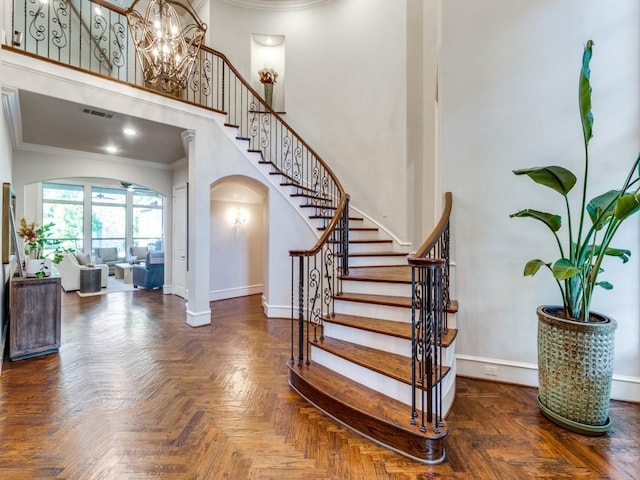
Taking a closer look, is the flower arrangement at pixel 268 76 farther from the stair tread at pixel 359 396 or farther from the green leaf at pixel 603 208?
the green leaf at pixel 603 208

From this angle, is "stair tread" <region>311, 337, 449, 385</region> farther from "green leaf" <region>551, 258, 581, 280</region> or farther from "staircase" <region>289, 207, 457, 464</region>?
"green leaf" <region>551, 258, 581, 280</region>

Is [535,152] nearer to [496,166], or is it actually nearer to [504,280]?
[496,166]

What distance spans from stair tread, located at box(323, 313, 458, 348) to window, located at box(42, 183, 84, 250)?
1080cm

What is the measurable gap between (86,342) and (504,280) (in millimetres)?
5075

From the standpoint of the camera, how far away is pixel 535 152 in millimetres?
2924

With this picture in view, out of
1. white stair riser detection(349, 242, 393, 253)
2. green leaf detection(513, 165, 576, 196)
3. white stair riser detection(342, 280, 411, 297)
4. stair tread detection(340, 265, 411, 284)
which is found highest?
green leaf detection(513, 165, 576, 196)

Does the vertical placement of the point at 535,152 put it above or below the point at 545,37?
below

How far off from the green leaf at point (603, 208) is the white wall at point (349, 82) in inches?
119

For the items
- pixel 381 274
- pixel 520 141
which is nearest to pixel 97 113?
pixel 381 274

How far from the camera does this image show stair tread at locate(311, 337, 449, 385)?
7.52 feet

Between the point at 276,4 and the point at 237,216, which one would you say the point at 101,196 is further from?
the point at 276,4

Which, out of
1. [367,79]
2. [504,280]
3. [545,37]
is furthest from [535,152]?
[367,79]

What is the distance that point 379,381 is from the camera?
2.38m

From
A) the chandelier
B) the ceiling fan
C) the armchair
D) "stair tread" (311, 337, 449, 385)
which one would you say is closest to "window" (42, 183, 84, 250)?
the ceiling fan
